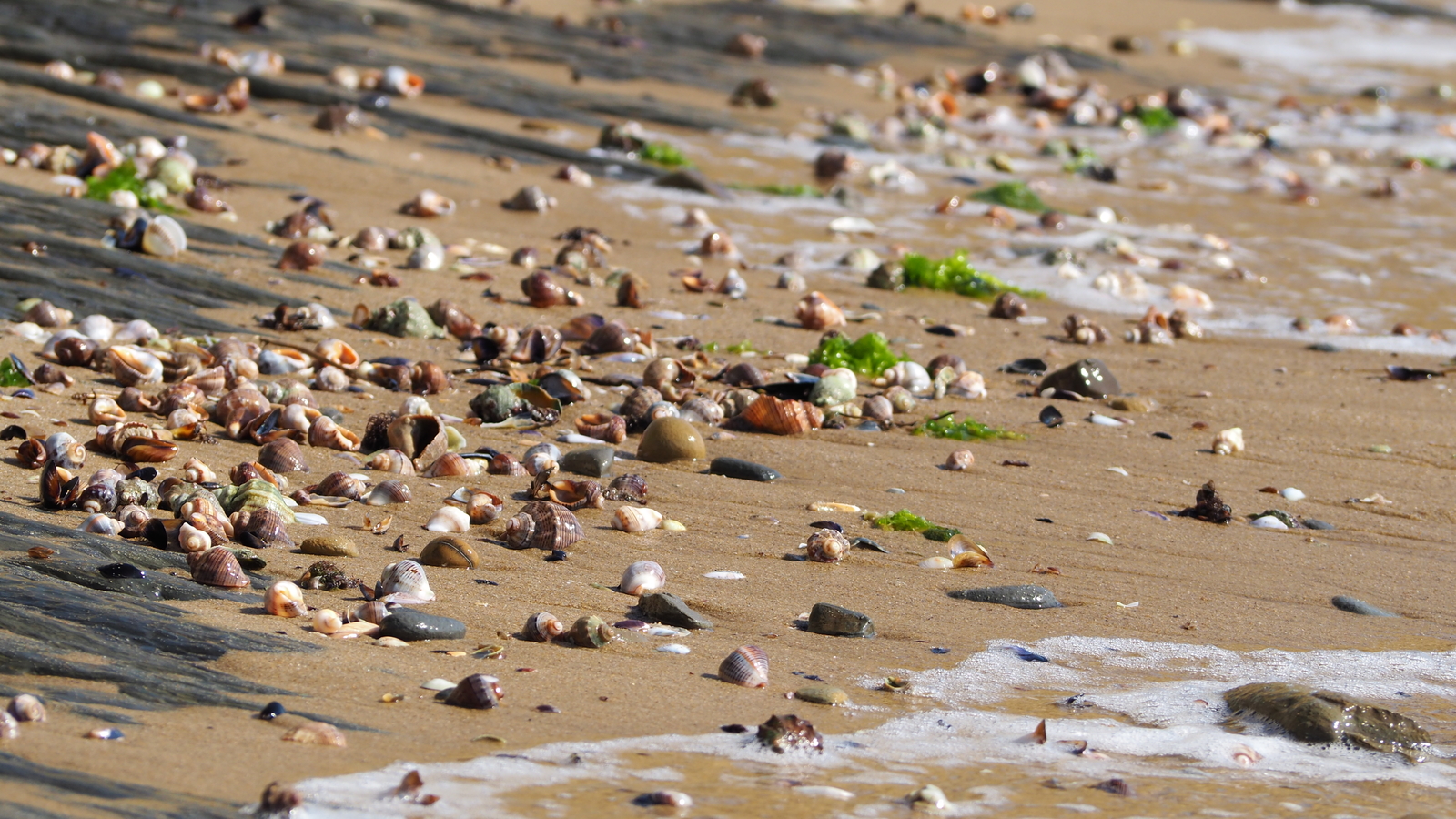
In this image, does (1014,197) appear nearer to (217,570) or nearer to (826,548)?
(826,548)

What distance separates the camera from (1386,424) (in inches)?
230

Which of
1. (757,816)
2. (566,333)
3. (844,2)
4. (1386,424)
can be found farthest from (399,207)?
(844,2)

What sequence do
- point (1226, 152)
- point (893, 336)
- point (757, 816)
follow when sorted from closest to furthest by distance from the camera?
point (757, 816) < point (893, 336) < point (1226, 152)

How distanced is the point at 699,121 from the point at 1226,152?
4.98 meters

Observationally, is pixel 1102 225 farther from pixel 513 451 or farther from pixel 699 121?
pixel 513 451

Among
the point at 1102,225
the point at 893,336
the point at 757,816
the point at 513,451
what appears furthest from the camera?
the point at 1102,225

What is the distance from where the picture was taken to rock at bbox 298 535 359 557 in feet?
12.1

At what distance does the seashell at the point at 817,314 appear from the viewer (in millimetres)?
6727

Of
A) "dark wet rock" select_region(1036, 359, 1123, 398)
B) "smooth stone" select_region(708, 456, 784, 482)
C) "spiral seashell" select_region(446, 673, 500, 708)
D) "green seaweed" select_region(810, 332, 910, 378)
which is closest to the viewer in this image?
"spiral seashell" select_region(446, 673, 500, 708)

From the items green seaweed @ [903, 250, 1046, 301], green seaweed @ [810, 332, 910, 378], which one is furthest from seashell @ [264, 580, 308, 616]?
green seaweed @ [903, 250, 1046, 301]

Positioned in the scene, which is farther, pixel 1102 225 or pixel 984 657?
pixel 1102 225

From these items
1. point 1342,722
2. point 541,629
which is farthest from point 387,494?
point 1342,722

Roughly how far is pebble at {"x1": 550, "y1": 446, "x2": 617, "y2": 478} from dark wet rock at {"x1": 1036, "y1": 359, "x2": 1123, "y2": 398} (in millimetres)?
2242

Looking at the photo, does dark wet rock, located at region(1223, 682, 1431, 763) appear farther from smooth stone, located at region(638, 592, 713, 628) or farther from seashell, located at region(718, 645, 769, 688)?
smooth stone, located at region(638, 592, 713, 628)
